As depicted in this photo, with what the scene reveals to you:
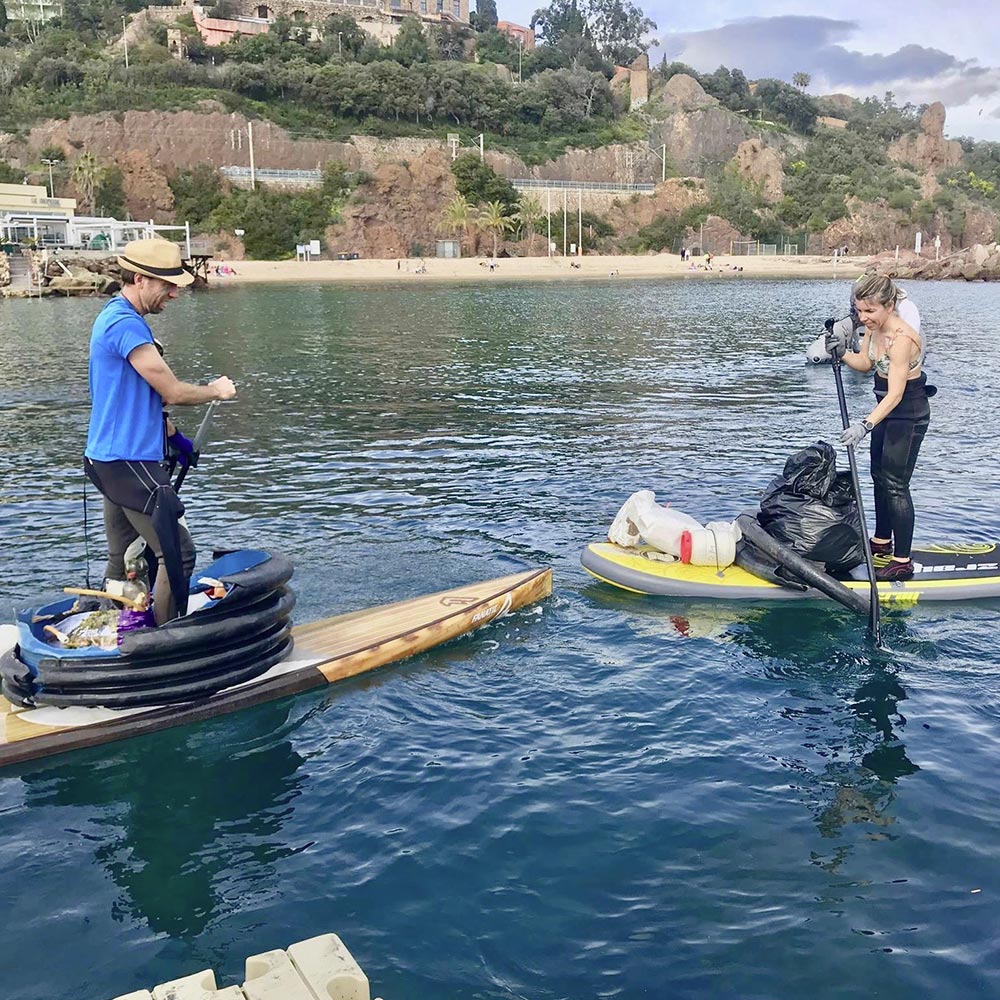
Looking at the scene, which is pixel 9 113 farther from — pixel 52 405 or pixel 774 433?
pixel 774 433

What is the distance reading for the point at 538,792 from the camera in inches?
254

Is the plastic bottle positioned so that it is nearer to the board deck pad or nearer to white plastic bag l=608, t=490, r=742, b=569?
the board deck pad

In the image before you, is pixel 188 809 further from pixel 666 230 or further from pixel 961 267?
pixel 666 230

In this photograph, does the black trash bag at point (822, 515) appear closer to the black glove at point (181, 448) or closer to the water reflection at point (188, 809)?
the water reflection at point (188, 809)

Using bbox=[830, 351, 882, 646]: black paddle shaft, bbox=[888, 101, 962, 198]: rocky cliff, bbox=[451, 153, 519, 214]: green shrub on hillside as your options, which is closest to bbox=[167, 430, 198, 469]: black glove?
bbox=[830, 351, 882, 646]: black paddle shaft

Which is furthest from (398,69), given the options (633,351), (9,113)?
(633,351)

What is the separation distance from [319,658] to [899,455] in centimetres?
558

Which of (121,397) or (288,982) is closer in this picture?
(288,982)

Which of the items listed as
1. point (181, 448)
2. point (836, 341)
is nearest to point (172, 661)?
point (181, 448)

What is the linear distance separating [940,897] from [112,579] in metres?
5.67

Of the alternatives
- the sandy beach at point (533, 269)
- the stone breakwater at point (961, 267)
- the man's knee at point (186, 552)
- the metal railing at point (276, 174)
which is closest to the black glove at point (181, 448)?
the man's knee at point (186, 552)

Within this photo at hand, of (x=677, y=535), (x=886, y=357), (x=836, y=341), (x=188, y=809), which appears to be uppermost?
(x=836, y=341)

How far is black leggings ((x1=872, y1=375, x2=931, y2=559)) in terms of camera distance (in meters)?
9.13

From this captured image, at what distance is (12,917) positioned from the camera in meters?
5.28
